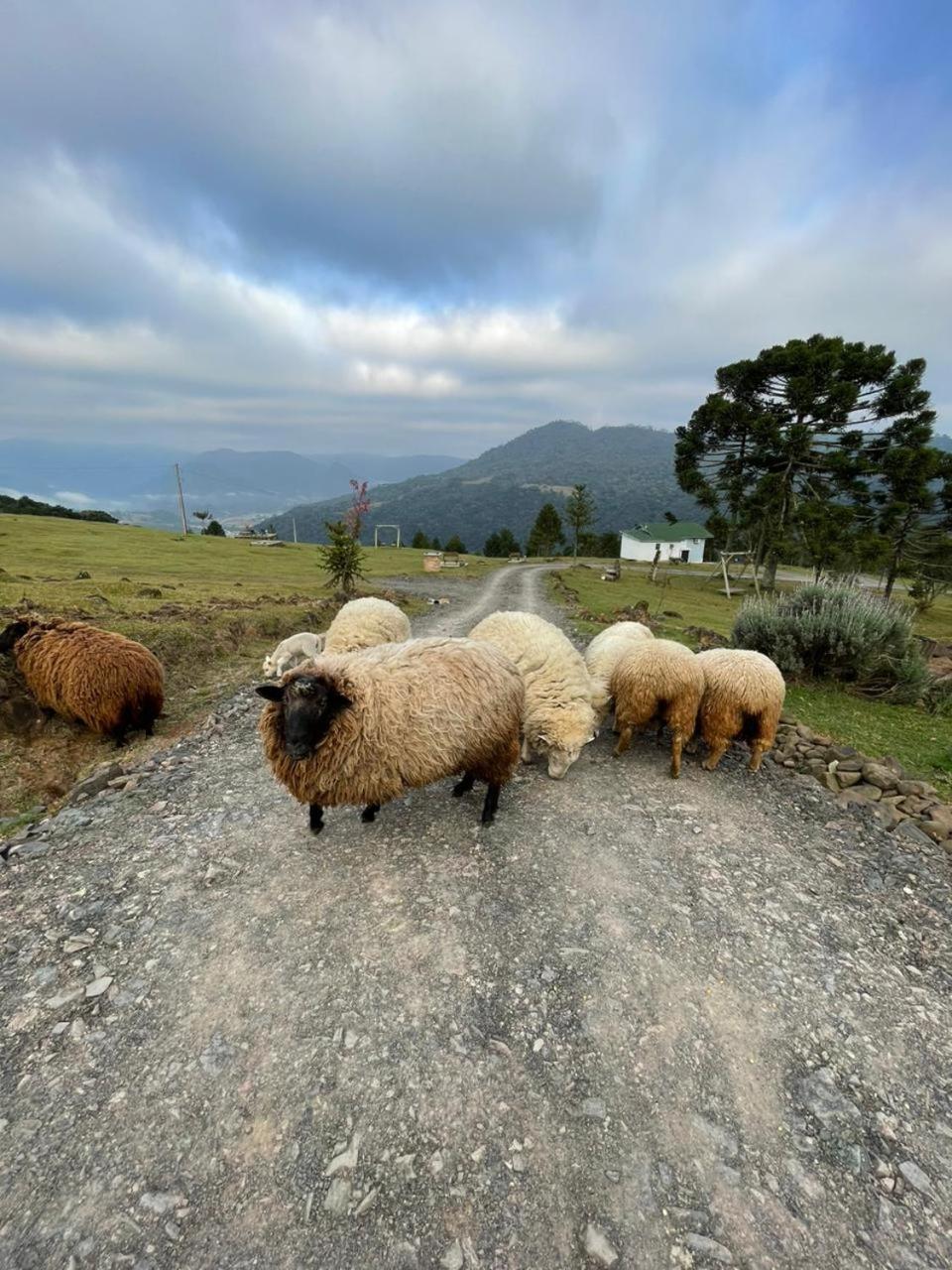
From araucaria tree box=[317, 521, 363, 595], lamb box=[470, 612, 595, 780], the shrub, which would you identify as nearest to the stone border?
lamb box=[470, 612, 595, 780]

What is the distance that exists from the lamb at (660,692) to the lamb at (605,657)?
278mm

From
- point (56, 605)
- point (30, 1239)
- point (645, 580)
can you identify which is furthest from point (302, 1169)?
point (645, 580)

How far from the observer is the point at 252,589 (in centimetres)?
2256

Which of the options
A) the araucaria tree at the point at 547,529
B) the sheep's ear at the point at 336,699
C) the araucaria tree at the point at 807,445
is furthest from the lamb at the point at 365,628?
the araucaria tree at the point at 547,529

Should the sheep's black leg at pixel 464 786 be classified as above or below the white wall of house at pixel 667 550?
above

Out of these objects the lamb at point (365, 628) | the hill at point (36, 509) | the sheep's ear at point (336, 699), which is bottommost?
the lamb at point (365, 628)

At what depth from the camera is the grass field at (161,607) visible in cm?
782

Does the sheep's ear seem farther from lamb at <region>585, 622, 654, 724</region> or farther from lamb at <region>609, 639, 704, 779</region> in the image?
lamb at <region>609, 639, 704, 779</region>

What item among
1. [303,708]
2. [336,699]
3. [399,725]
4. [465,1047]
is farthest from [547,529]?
[465,1047]

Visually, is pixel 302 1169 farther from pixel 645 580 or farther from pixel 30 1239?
pixel 645 580

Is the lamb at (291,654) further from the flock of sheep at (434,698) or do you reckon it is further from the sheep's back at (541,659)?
the sheep's back at (541,659)

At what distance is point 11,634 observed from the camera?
8406mm

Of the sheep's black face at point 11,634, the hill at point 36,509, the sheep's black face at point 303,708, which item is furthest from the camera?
the hill at point 36,509

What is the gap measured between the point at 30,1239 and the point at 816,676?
1364cm
